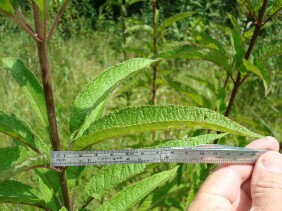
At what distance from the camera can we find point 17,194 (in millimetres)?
1349

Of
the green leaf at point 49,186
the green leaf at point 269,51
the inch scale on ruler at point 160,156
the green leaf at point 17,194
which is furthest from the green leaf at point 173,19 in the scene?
the green leaf at point 17,194

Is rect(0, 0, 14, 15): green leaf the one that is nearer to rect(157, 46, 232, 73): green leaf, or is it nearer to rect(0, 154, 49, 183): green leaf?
rect(0, 154, 49, 183): green leaf

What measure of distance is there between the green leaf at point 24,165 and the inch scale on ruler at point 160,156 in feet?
0.24

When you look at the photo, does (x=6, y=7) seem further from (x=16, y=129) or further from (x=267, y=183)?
(x=267, y=183)

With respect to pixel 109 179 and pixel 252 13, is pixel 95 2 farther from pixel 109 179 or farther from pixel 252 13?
pixel 109 179

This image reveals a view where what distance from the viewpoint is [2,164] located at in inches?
47.1

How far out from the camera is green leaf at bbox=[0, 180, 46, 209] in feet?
4.32

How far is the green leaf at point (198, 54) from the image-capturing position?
1.83 metres

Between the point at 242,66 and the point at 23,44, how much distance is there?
3.91 meters

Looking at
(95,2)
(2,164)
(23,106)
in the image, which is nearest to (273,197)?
(2,164)

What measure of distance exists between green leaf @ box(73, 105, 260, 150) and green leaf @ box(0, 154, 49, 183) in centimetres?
14

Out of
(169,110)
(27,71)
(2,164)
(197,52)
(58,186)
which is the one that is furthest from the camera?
(197,52)

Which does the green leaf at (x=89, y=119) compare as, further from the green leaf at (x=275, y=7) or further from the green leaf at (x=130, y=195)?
the green leaf at (x=275, y=7)

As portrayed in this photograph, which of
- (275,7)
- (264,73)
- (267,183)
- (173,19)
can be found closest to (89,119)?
(267,183)
